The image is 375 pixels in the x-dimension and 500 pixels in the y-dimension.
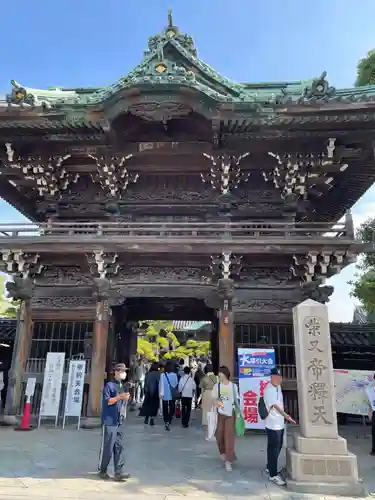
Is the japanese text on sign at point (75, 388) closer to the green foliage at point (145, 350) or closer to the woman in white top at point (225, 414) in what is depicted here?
the woman in white top at point (225, 414)

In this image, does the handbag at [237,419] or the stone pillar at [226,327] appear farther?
the stone pillar at [226,327]

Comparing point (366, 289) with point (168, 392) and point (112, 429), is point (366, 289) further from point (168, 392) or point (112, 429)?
point (112, 429)

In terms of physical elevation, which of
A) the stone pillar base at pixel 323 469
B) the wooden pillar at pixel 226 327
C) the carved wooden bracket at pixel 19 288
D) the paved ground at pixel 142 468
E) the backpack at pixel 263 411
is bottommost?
the paved ground at pixel 142 468

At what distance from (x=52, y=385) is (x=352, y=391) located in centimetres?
832

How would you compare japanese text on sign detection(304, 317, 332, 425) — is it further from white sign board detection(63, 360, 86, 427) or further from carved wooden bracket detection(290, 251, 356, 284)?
white sign board detection(63, 360, 86, 427)

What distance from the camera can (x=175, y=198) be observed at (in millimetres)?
12102

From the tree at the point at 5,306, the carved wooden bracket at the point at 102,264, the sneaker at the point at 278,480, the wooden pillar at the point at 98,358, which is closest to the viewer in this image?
the sneaker at the point at 278,480

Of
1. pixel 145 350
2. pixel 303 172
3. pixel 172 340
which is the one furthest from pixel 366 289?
pixel 172 340

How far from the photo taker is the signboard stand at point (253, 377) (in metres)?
9.40

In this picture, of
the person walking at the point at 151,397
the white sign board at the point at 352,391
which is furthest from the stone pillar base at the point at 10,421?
the white sign board at the point at 352,391

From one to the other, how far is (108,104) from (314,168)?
6043 mm

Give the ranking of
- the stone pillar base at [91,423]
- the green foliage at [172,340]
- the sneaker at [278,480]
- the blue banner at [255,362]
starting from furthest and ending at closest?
the green foliage at [172,340] < the stone pillar base at [91,423] < the blue banner at [255,362] < the sneaker at [278,480]

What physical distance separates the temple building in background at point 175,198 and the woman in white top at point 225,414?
11.3 feet

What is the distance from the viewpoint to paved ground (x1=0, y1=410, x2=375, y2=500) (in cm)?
533
